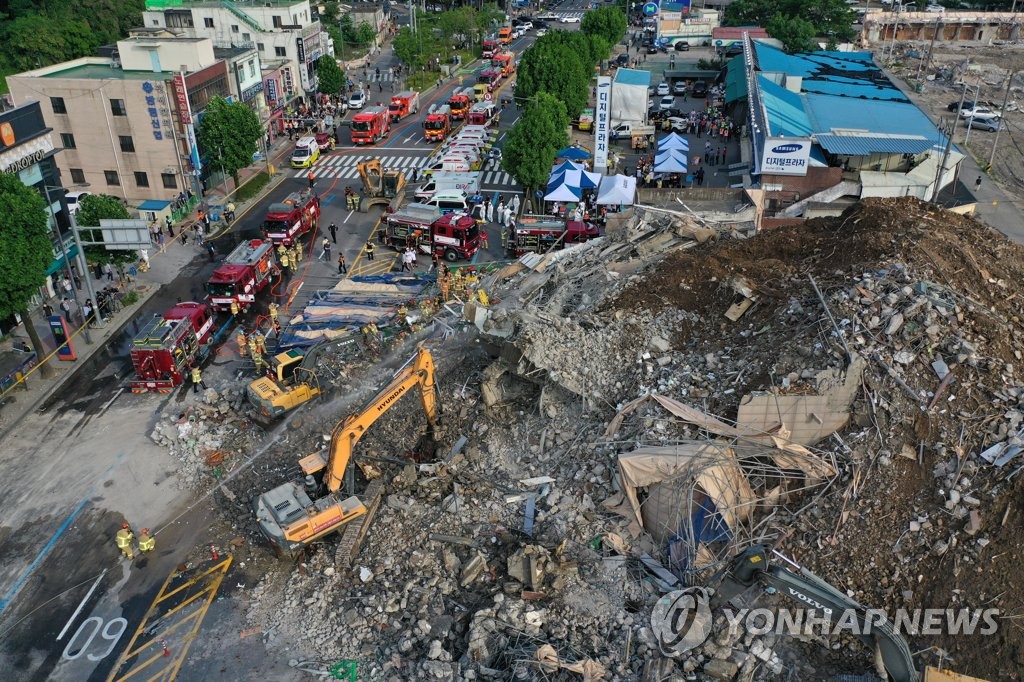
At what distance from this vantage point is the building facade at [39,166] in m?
36.7

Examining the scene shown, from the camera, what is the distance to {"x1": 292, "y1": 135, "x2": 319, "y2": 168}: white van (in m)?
61.5

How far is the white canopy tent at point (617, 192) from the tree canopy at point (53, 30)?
198 ft

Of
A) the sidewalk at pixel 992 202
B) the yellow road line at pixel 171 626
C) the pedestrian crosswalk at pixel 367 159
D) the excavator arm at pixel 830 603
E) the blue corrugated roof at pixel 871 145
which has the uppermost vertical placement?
the blue corrugated roof at pixel 871 145

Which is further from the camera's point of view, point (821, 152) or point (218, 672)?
point (821, 152)

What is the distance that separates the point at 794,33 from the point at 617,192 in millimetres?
48092

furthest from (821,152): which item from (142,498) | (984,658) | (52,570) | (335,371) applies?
(52,570)

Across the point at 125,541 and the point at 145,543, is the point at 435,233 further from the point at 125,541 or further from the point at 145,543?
the point at 125,541

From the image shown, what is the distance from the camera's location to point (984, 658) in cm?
1908

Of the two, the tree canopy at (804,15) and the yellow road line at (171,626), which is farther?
the tree canopy at (804,15)

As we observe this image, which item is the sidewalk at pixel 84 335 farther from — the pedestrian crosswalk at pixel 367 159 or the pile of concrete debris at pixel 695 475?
the pile of concrete debris at pixel 695 475

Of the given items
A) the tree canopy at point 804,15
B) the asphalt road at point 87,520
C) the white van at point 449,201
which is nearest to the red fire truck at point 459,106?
the white van at point 449,201

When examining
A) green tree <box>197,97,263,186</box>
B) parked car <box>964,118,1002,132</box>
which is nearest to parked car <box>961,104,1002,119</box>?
parked car <box>964,118,1002,132</box>

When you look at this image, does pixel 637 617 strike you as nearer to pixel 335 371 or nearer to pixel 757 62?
pixel 335 371

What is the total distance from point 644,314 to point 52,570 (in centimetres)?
2067
